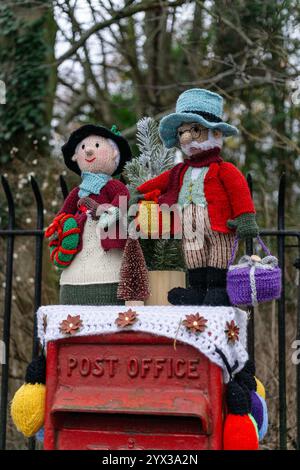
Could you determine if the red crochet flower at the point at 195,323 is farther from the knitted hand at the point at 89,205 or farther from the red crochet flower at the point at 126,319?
the knitted hand at the point at 89,205

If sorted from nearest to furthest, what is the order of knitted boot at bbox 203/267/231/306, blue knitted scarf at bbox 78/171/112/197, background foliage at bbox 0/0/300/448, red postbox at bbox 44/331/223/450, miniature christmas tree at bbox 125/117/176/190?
red postbox at bbox 44/331/223/450 < knitted boot at bbox 203/267/231/306 < blue knitted scarf at bbox 78/171/112/197 < miniature christmas tree at bbox 125/117/176/190 < background foliage at bbox 0/0/300/448

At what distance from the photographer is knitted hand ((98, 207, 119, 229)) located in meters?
2.43

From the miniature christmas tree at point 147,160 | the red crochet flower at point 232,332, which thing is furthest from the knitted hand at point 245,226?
the miniature christmas tree at point 147,160

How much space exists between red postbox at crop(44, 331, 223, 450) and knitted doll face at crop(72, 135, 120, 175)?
715 mm

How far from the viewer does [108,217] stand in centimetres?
244

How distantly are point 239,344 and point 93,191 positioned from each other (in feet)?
2.67

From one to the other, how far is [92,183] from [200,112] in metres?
0.50

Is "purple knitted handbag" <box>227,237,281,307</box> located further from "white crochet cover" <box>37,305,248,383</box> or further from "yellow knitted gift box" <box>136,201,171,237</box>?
"yellow knitted gift box" <box>136,201,171,237</box>

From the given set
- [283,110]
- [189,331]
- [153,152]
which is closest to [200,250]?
[189,331]

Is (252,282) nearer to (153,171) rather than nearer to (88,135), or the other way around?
(153,171)

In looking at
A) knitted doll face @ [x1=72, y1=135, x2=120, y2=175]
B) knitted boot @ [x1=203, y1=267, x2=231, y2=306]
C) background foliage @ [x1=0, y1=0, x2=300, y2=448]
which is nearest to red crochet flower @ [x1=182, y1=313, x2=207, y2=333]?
knitted boot @ [x1=203, y1=267, x2=231, y2=306]

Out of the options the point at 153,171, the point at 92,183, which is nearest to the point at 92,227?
the point at 92,183

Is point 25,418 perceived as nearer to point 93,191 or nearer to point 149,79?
point 93,191

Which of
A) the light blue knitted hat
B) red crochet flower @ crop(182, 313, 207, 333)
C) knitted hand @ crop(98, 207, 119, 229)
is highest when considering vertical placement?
the light blue knitted hat
